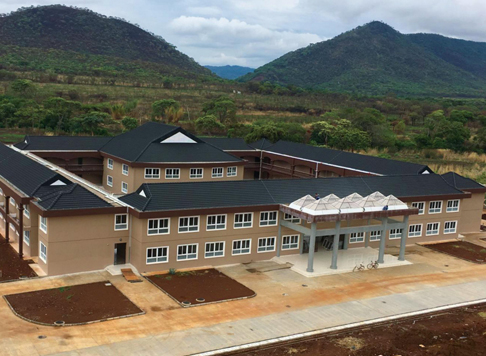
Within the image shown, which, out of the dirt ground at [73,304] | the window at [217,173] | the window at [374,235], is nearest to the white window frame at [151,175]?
the window at [217,173]

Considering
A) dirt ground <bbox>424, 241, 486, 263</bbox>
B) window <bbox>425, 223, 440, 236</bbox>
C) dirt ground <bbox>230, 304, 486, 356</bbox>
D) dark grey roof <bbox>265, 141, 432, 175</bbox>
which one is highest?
dark grey roof <bbox>265, 141, 432, 175</bbox>

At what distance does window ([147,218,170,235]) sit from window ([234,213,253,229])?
421cm

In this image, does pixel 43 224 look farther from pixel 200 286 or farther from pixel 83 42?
pixel 83 42

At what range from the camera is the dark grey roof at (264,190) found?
98.1 ft

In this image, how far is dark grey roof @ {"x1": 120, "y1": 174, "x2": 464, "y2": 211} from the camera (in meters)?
29.9

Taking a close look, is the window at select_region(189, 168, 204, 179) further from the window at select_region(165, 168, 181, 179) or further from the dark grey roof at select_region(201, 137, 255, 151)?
the dark grey roof at select_region(201, 137, 255, 151)

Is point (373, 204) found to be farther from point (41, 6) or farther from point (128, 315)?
point (41, 6)

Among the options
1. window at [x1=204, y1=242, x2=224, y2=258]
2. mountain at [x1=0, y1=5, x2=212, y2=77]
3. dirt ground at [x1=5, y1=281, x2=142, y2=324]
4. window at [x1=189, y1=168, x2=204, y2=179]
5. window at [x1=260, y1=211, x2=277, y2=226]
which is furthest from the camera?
mountain at [x1=0, y1=5, x2=212, y2=77]

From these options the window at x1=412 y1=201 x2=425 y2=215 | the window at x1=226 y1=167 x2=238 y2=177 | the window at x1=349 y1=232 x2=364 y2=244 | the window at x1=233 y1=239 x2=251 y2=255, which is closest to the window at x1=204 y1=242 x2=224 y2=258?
the window at x1=233 y1=239 x2=251 y2=255

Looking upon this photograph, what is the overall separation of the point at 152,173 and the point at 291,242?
15499 mm

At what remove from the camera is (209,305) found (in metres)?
25.0

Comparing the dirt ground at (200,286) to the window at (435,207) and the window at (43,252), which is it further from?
the window at (435,207)

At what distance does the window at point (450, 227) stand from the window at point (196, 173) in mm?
19891

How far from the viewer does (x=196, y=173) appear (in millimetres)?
45375
